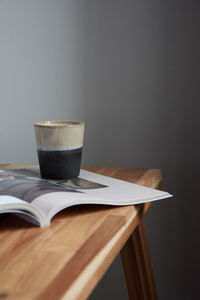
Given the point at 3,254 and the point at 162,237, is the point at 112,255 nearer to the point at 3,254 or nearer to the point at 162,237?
the point at 3,254

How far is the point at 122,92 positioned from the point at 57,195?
2.51 feet

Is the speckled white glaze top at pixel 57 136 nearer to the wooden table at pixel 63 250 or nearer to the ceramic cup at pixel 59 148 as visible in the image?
the ceramic cup at pixel 59 148

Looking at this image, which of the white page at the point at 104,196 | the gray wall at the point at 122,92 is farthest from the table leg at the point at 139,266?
the gray wall at the point at 122,92

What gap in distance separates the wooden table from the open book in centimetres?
2

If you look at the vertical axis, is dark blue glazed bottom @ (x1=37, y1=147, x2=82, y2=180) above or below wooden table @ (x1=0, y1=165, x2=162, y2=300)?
above

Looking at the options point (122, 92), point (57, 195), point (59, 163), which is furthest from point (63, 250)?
point (122, 92)

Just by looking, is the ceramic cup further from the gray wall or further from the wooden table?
the gray wall

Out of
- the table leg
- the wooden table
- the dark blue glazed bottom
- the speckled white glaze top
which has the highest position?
the speckled white glaze top

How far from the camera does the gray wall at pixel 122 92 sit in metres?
1.28

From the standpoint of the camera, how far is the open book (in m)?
0.58

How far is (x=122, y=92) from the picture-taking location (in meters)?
1.34

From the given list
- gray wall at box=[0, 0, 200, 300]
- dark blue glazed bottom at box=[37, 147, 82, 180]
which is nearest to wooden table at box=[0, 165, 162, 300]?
dark blue glazed bottom at box=[37, 147, 82, 180]

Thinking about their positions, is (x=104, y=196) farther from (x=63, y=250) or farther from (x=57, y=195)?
(x=63, y=250)

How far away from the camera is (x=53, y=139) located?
800 mm
